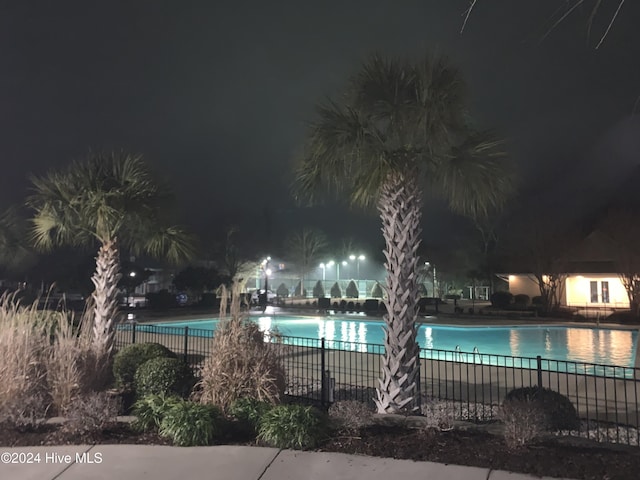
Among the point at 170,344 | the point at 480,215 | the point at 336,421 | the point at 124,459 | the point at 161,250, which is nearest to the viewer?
the point at 124,459

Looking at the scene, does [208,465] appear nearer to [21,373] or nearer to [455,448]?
[455,448]

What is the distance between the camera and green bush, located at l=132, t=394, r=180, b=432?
5.46 m

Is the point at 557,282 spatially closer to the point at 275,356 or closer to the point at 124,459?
the point at 275,356

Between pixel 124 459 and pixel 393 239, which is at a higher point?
pixel 393 239

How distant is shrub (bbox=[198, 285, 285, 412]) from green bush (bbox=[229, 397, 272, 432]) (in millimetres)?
242

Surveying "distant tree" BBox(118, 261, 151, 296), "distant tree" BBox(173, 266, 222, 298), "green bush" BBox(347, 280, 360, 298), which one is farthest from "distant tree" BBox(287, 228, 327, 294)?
"distant tree" BBox(118, 261, 151, 296)

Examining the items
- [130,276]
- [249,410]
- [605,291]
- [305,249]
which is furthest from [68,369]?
[305,249]

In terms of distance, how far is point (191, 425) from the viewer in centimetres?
498

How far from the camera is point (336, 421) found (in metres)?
5.38

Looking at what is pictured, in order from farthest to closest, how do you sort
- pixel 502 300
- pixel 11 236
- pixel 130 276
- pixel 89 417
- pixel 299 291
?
pixel 299 291
pixel 130 276
pixel 502 300
pixel 11 236
pixel 89 417

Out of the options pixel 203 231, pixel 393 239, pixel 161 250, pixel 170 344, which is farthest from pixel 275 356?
pixel 203 231

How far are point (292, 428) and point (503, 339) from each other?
57.5 feet

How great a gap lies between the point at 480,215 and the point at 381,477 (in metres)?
4.59

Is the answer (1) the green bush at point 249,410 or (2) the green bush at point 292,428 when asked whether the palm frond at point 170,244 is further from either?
(2) the green bush at point 292,428
